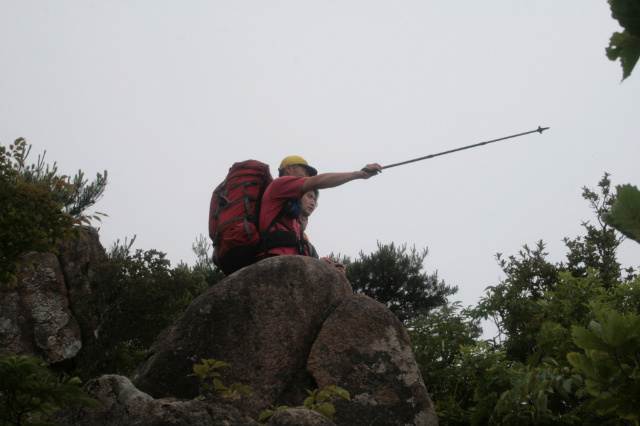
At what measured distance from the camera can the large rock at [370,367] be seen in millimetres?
3770

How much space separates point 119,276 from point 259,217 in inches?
172

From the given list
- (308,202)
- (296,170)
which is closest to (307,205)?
(308,202)

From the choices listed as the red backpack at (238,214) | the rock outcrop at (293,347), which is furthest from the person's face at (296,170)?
the rock outcrop at (293,347)

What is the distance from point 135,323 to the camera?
28.7 ft

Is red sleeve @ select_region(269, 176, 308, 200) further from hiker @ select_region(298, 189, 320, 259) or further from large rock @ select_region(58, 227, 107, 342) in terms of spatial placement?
large rock @ select_region(58, 227, 107, 342)

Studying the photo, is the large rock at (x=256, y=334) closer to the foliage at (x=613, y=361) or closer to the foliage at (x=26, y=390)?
the foliage at (x=26, y=390)

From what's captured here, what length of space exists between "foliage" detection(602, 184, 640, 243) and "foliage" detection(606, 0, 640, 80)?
28cm

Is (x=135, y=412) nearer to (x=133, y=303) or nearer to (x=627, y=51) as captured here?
(x=627, y=51)

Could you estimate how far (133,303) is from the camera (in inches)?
344

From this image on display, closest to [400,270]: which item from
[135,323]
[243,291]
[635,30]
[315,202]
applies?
[135,323]

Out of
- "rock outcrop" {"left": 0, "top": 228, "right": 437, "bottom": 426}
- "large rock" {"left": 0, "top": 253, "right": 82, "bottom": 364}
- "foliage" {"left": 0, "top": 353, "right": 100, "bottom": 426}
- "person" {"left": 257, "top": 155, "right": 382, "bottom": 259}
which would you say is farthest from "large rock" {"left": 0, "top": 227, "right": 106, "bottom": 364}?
"foliage" {"left": 0, "top": 353, "right": 100, "bottom": 426}

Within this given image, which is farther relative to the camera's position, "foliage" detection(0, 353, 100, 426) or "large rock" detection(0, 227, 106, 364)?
"large rock" detection(0, 227, 106, 364)

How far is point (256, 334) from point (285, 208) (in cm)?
145

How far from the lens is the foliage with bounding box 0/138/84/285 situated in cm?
468
